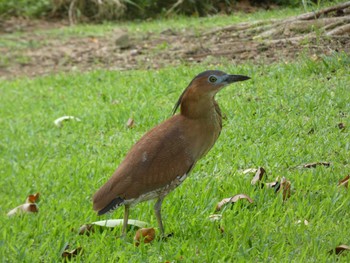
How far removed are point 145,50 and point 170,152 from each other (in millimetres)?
6771

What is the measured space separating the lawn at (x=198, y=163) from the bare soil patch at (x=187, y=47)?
486mm

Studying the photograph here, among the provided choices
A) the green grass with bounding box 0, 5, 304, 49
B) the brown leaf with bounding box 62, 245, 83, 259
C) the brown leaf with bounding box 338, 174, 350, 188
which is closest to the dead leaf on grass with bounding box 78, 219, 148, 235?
the brown leaf with bounding box 62, 245, 83, 259

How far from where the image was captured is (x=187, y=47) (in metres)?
10.5

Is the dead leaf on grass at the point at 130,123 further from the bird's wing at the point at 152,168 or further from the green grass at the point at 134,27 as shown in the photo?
the green grass at the point at 134,27

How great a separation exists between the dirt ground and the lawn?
49cm

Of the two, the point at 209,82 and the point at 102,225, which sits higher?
the point at 209,82

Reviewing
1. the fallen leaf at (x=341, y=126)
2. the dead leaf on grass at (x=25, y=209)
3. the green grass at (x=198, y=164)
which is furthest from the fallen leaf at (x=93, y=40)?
the dead leaf on grass at (x=25, y=209)

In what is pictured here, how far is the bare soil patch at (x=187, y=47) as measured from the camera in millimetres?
8844

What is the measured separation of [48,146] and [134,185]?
3184mm

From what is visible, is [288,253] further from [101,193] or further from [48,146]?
[48,146]

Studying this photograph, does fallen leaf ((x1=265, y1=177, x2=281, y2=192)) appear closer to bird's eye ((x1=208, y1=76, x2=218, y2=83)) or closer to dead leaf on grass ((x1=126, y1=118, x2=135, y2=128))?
bird's eye ((x1=208, y1=76, x2=218, y2=83))

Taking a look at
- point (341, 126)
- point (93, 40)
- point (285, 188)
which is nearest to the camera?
point (285, 188)

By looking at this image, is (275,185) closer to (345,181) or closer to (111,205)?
(345,181)

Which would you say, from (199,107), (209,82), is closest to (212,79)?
(209,82)
